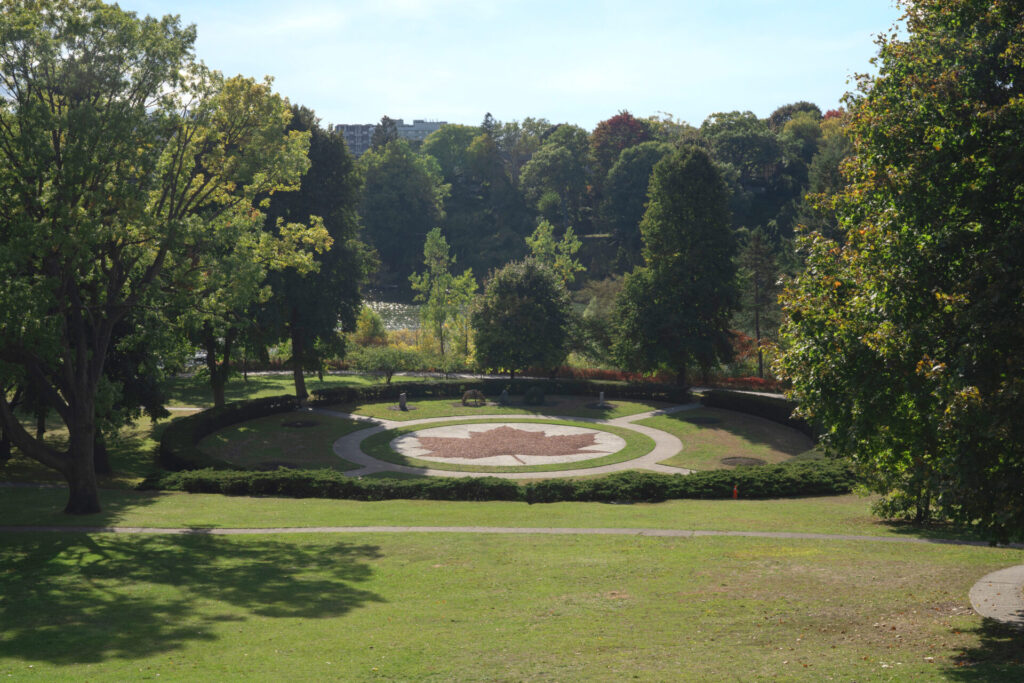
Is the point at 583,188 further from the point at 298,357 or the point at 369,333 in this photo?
the point at 298,357

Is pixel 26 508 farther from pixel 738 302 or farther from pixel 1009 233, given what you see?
pixel 738 302

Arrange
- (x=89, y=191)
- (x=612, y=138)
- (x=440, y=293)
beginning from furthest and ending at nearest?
(x=612, y=138), (x=440, y=293), (x=89, y=191)

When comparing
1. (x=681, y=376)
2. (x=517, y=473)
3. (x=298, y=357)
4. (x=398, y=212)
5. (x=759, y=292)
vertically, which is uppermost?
(x=398, y=212)

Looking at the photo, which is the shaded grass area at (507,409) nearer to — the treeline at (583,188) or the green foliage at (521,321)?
the green foliage at (521,321)

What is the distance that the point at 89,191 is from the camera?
22.4 meters

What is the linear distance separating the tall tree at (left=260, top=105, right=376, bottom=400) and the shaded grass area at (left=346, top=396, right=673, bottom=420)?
4759 mm

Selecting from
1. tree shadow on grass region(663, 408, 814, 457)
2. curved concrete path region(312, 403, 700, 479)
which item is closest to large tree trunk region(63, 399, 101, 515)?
curved concrete path region(312, 403, 700, 479)

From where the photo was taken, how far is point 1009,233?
37.3 feet

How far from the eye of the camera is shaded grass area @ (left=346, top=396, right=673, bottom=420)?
46.9 metres

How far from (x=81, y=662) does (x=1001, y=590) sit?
638 inches

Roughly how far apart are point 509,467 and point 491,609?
61.3 ft

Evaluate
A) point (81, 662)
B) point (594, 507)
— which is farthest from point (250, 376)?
point (81, 662)

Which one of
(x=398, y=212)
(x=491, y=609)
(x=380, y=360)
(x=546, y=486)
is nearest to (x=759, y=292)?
(x=380, y=360)

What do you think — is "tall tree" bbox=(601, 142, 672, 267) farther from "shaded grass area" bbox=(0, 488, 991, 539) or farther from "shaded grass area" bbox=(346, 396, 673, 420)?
"shaded grass area" bbox=(0, 488, 991, 539)
